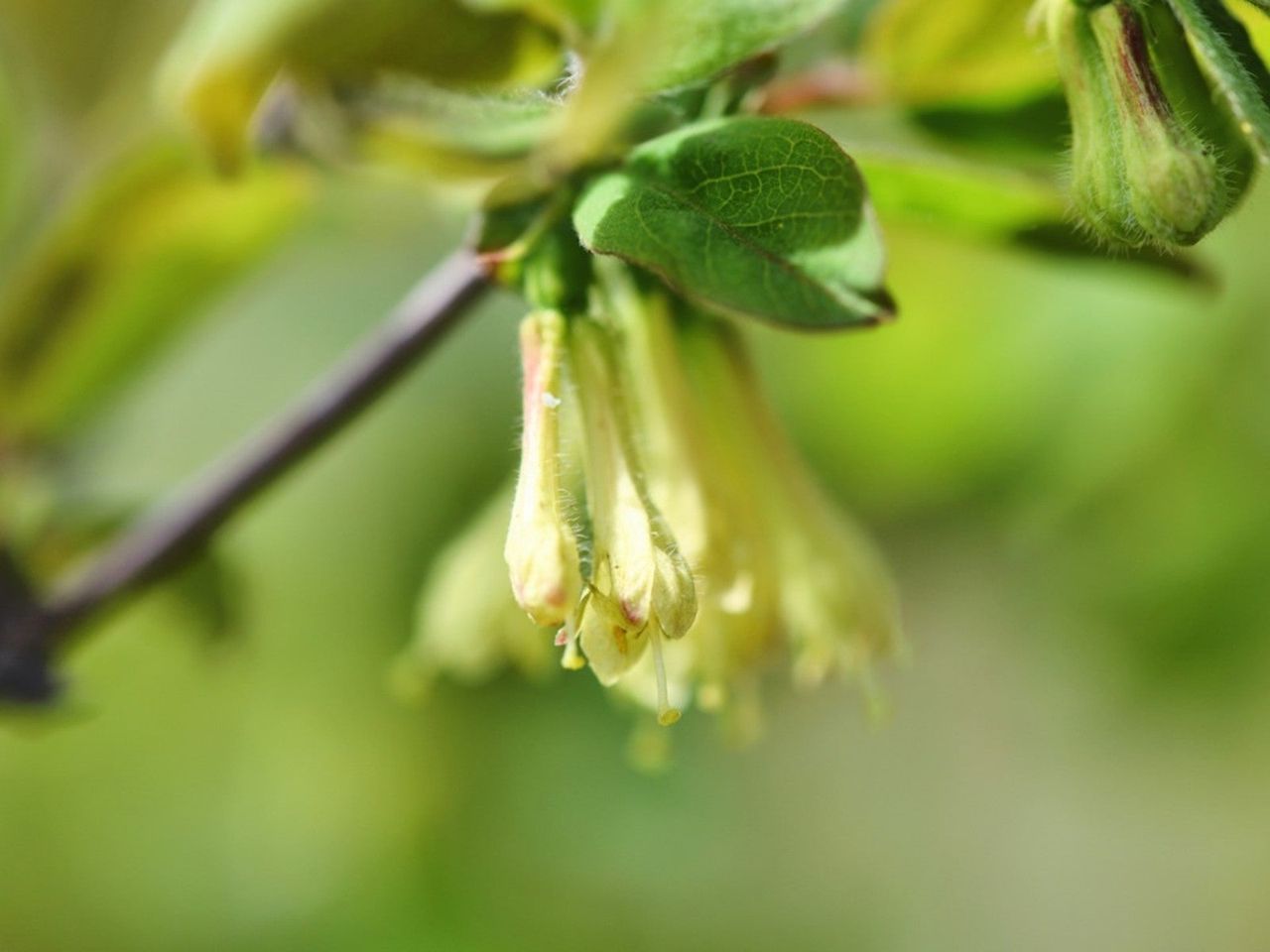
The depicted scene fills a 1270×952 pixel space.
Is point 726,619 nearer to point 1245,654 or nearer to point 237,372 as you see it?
point 1245,654

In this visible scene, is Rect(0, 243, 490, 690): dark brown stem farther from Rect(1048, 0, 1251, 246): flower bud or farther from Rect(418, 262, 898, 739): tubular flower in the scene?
Rect(1048, 0, 1251, 246): flower bud

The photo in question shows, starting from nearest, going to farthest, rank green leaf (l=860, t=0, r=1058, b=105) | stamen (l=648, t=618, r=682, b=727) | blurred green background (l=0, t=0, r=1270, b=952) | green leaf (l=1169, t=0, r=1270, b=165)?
green leaf (l=1169, t=0, r=1270, b=165)
stamen (l=648, t=618, r=682, b=727)
green leaf (l=860, t=0, r=1058, b=105)
blurred green background (l=0, t=0, r=1270, b=952)

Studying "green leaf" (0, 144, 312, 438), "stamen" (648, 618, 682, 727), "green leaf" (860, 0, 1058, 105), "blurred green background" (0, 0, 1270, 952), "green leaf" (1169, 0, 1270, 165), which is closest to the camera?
"green leaf" (1169, 0, 1270, 165)

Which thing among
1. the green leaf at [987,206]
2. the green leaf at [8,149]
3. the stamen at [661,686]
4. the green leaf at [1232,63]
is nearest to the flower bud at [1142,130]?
the green leaf at [1232,63]

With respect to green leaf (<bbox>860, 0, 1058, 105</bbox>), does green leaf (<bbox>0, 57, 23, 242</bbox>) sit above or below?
above

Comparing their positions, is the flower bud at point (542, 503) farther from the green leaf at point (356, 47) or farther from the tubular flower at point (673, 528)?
the green leaf at point (356, 47)

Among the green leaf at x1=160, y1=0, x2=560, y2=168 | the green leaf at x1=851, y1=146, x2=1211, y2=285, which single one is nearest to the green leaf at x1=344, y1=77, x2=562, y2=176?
the green leaf at x1=160, y1=0, x2=560, y2=168

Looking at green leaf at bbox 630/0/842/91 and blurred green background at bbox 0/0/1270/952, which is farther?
blurred green background at bbox 0/0/1270/952

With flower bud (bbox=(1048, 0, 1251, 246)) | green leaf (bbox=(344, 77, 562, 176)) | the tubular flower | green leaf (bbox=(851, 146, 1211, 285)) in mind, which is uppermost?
green leaf (bbox=(344, 77, 562, 176))
